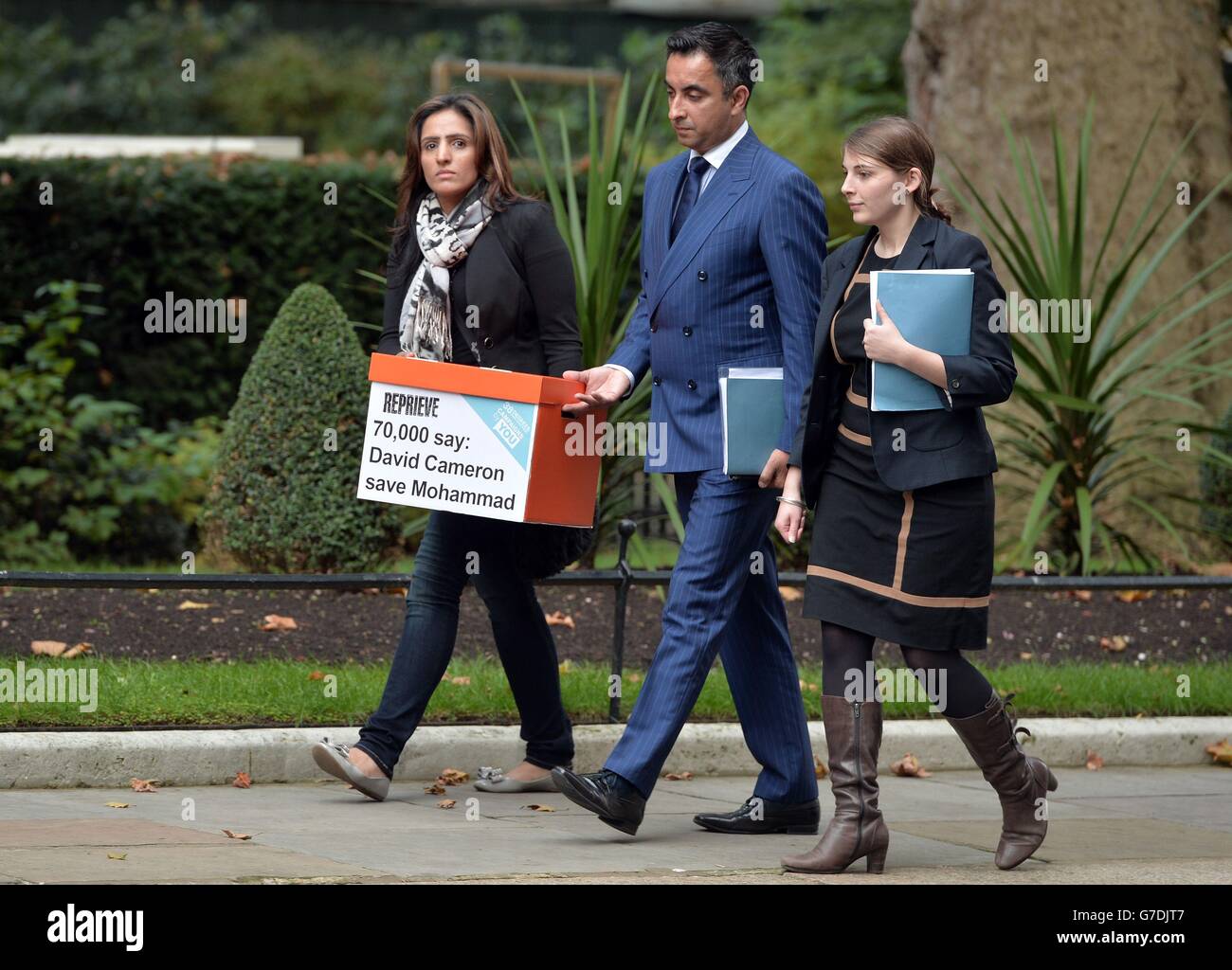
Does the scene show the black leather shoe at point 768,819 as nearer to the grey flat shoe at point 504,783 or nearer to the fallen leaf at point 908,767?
the grey flat shoe at point 504,783

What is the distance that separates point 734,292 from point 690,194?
37 cm

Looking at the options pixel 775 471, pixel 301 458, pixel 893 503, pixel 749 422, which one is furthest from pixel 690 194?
pixel 301 458

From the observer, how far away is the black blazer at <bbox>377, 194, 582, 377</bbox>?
5773 millimetres

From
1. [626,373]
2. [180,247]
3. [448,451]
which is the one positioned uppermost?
[180,247]

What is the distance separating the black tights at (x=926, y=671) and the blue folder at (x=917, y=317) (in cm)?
61

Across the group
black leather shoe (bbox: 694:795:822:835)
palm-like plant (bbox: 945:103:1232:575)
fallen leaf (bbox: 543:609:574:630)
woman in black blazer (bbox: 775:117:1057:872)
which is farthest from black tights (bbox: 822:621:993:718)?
palm-like plant (bbox: 945:103:1232:575)

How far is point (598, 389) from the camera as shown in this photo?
548cm

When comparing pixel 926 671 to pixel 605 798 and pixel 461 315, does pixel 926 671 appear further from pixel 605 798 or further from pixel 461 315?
pixel 461 315

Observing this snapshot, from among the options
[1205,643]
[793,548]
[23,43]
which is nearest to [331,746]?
[793,548]

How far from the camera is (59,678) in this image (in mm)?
6609

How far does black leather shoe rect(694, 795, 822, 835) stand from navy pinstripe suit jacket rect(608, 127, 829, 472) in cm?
105

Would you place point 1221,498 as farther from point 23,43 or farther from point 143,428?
point 23,43

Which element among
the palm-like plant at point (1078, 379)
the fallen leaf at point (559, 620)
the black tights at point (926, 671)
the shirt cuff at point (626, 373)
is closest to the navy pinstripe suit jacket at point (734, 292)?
the shirt cuff at point (626, 373)
